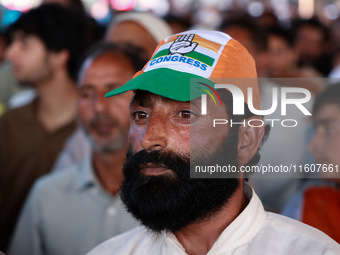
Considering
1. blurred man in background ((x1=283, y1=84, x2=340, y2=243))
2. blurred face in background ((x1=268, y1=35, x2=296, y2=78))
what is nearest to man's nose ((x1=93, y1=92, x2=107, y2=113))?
blurred man in background ((x1=283, y1=84, x2=340, y2=243))

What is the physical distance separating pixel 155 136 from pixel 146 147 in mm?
42

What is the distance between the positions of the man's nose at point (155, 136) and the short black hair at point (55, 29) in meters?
2.58

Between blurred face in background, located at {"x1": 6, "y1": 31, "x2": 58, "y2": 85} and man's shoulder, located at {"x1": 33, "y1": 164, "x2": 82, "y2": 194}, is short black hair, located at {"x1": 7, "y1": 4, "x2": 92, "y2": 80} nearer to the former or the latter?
blurred face in background, located at {"x1": 6, "y1": 31, "x2": 58, "y2": 85}

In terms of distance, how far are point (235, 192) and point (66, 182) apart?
4.67 feet

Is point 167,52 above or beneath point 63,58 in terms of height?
Answer: above

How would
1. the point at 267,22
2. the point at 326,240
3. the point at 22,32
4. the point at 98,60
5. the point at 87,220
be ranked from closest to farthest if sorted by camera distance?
the point at 326,240 → the point at 87,220 → the point at 98,60 → the point at 22,32 → the point at 267,22

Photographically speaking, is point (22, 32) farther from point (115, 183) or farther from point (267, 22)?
point (267, 22)

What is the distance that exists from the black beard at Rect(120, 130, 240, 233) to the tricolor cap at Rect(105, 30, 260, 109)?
19 centimetres

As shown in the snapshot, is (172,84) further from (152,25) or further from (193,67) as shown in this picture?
(152,25)

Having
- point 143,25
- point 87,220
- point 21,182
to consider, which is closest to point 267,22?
point 143,25

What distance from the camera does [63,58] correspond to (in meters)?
4.24

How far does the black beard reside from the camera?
1.69 meters

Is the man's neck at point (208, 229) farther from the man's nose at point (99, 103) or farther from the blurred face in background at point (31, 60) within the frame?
the blurred face in background at point (31, 60)

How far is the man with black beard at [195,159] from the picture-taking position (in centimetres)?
169
